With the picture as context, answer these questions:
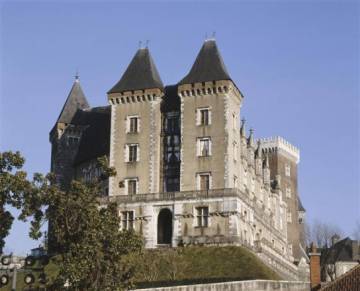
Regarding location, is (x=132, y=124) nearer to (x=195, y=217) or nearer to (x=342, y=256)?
(x=195, y=217)

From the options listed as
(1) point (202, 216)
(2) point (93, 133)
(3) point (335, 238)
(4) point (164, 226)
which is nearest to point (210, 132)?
(1) point (202, 216)

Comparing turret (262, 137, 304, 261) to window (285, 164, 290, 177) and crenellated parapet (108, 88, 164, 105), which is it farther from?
crenellated parapet (108, 88, 164, 105)

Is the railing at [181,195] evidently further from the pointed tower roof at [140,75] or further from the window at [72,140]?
the window at [72,140]

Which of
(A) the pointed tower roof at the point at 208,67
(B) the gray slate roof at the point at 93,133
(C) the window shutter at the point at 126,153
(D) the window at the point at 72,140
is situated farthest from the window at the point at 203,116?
(D) the window at the point at 72,140

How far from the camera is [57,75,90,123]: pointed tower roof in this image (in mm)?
77562

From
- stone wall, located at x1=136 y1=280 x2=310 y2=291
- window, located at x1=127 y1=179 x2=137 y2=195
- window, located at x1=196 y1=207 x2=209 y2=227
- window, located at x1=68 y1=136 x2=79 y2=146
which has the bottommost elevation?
stone wall, located at x1=136 y1=280 x2=310 y2=291

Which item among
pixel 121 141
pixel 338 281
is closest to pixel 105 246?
pixel 338 281

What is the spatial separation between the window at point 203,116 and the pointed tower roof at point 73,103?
62.1ft

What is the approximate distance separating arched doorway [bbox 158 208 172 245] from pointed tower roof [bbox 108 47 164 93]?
11.1 meters

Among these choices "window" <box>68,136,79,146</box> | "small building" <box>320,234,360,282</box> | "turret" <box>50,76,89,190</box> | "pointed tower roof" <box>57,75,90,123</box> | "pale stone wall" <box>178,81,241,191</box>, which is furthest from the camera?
"small building" <box>320,234,360,282</box>

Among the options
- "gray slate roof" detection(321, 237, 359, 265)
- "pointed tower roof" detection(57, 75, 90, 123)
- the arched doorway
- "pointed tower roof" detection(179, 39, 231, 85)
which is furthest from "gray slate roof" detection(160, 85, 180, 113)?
"gray slate roof" detection(321, 237, 359, 265)

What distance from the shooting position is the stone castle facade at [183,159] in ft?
200

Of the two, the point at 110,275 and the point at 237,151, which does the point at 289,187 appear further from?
the point at 110,275

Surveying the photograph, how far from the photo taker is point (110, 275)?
106ft
